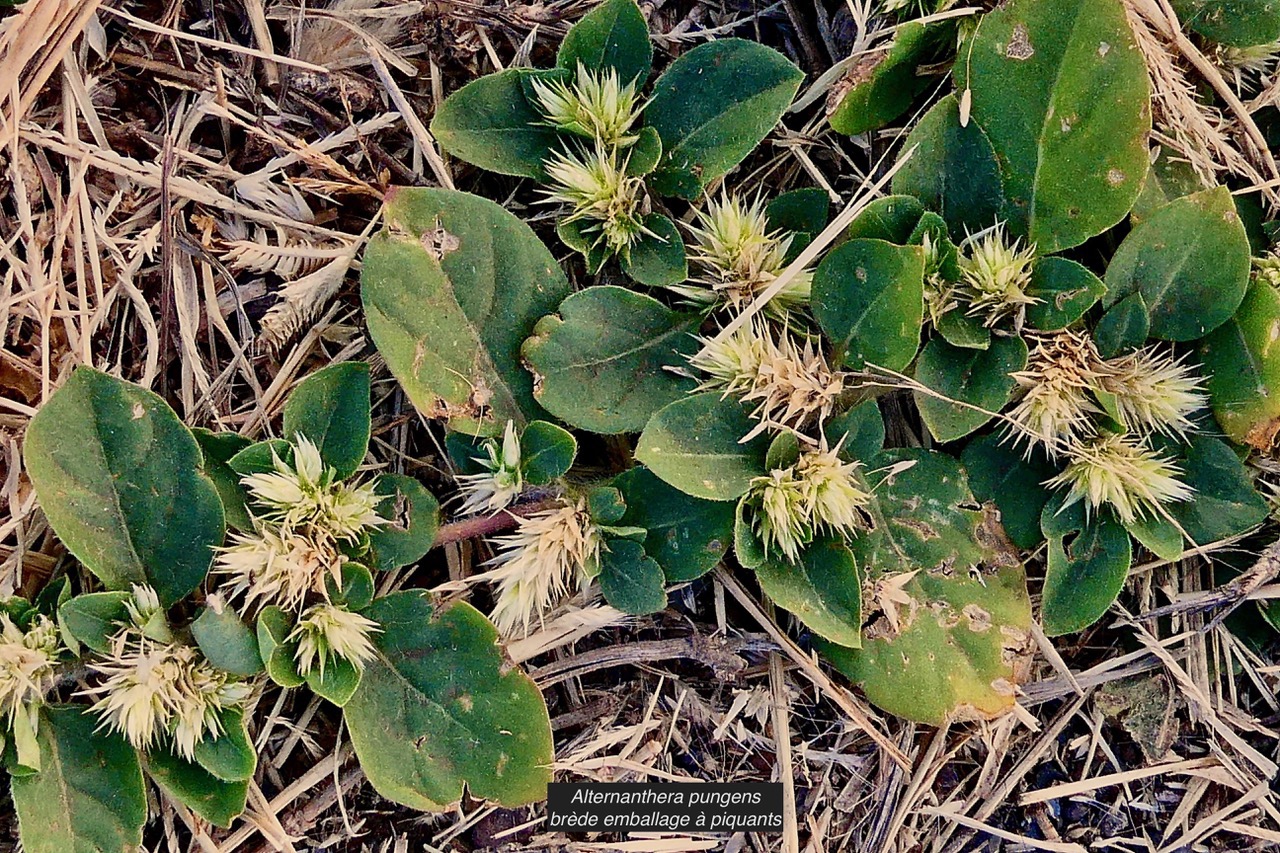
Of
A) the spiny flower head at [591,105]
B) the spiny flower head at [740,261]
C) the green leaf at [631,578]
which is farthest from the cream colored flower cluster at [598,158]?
the green leaf at [631,578]

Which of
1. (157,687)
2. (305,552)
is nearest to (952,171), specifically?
(305,552)

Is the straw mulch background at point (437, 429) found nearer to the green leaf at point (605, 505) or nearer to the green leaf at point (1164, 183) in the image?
the green leaf at point (1164, 183)

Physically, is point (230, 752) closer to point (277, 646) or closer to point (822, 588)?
point (277, 646)

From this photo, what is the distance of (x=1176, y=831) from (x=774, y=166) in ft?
4.02

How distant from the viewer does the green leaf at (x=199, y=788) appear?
1383 millimetres

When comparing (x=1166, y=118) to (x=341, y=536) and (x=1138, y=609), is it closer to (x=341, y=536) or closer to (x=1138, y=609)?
(x=1138, y=609)

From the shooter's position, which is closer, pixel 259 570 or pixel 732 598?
pixel 259 570

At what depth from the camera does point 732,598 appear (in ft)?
5.16

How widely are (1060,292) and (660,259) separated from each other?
1.84 feet

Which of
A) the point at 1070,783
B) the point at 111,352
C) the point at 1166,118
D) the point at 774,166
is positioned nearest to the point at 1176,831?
the point at 1070,783

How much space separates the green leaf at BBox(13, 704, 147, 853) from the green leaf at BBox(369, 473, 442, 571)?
428 mm

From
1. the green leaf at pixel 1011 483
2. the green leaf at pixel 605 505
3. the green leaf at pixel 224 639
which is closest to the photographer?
the green leaf at pixel 224 639

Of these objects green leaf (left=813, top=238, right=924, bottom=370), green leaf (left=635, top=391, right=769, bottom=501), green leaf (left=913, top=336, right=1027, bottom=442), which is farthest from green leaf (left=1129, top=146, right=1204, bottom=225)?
green leaf (left=635, top=391, right=769, bottom=501)

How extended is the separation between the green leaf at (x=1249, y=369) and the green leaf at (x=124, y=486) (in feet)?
4.63
